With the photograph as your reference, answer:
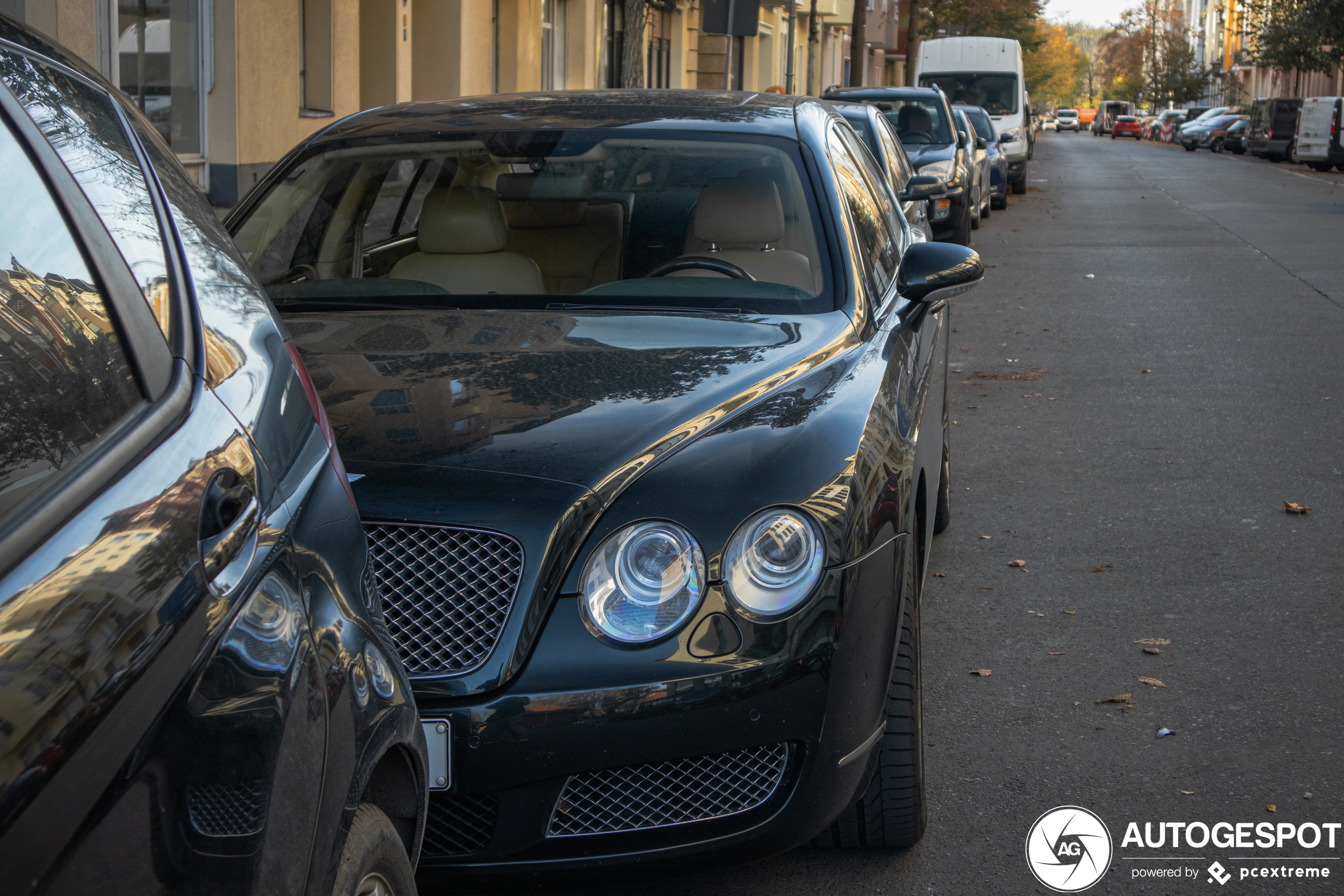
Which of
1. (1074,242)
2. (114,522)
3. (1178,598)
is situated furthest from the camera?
(1074,242)

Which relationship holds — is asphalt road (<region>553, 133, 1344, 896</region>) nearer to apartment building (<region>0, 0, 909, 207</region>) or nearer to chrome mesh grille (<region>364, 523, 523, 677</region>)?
chrome mesh grille (<region>364, 523, 523, 677</region>)

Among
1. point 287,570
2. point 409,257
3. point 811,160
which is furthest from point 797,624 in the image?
point 409,257

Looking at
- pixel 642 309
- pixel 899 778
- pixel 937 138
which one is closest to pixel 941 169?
pixel 937 138

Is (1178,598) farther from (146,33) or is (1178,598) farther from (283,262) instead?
(146,33)

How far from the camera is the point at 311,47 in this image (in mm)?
14586

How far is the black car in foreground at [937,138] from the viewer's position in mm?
14531

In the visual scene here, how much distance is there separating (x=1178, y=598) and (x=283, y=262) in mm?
3009

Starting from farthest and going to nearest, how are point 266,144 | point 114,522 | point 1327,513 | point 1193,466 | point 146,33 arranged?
point 266,144 < point 146,33 < point 1193,466 < point 1327,513 < point 114,522

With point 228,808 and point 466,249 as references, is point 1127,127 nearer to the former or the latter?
point 466,249

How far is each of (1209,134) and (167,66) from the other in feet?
191

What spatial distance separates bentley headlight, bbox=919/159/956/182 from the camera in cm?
1422

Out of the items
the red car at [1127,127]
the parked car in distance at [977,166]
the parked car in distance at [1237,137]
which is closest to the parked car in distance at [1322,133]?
the parked car in distance at [1237,137]

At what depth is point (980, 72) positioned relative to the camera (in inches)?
1148

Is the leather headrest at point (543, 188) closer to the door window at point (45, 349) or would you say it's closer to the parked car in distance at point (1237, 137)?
the door window at point (45, 349)
